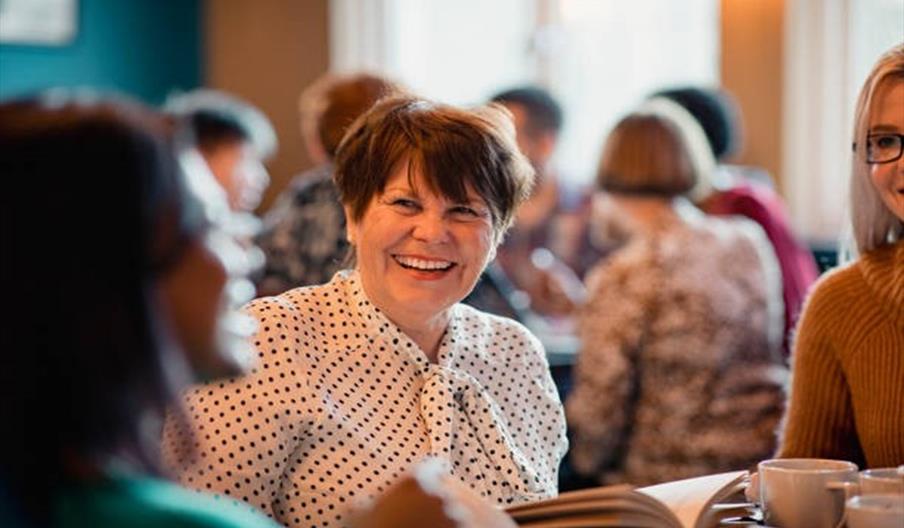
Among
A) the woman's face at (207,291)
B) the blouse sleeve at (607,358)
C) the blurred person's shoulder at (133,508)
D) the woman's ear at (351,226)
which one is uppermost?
the woman's face at (207,291)

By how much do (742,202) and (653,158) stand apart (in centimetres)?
57

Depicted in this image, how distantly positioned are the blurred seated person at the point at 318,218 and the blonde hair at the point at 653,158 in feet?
1.97

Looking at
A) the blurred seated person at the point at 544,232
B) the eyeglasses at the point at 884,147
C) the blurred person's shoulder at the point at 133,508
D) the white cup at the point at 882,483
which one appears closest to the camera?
the blurred person's shoulder at the point at 133,508

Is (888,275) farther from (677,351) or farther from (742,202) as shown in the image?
(742,202)

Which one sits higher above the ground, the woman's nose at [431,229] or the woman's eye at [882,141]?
the woman's eye at [882,141]

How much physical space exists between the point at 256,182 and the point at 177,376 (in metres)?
3.86

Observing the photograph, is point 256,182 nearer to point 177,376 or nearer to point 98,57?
point 98,57

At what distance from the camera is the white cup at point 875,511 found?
158 cm

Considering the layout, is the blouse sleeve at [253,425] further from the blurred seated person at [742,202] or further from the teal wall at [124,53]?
the teal wall at [124,53]

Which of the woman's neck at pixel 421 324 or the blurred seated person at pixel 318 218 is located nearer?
the woman's neck at pixel 421 324

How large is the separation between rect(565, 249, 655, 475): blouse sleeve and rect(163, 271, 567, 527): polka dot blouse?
1450mm

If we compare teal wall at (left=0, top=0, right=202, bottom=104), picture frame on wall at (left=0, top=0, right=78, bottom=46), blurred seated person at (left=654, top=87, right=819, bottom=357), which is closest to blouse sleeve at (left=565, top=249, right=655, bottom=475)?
blurred seated person at (left=654, top=87, right=819, bottom=357)

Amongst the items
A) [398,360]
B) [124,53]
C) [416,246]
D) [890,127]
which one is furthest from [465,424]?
[124,53]

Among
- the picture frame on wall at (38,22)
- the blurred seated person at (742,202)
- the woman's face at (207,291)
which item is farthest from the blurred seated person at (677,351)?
the picture frame on wall at (38,22)
